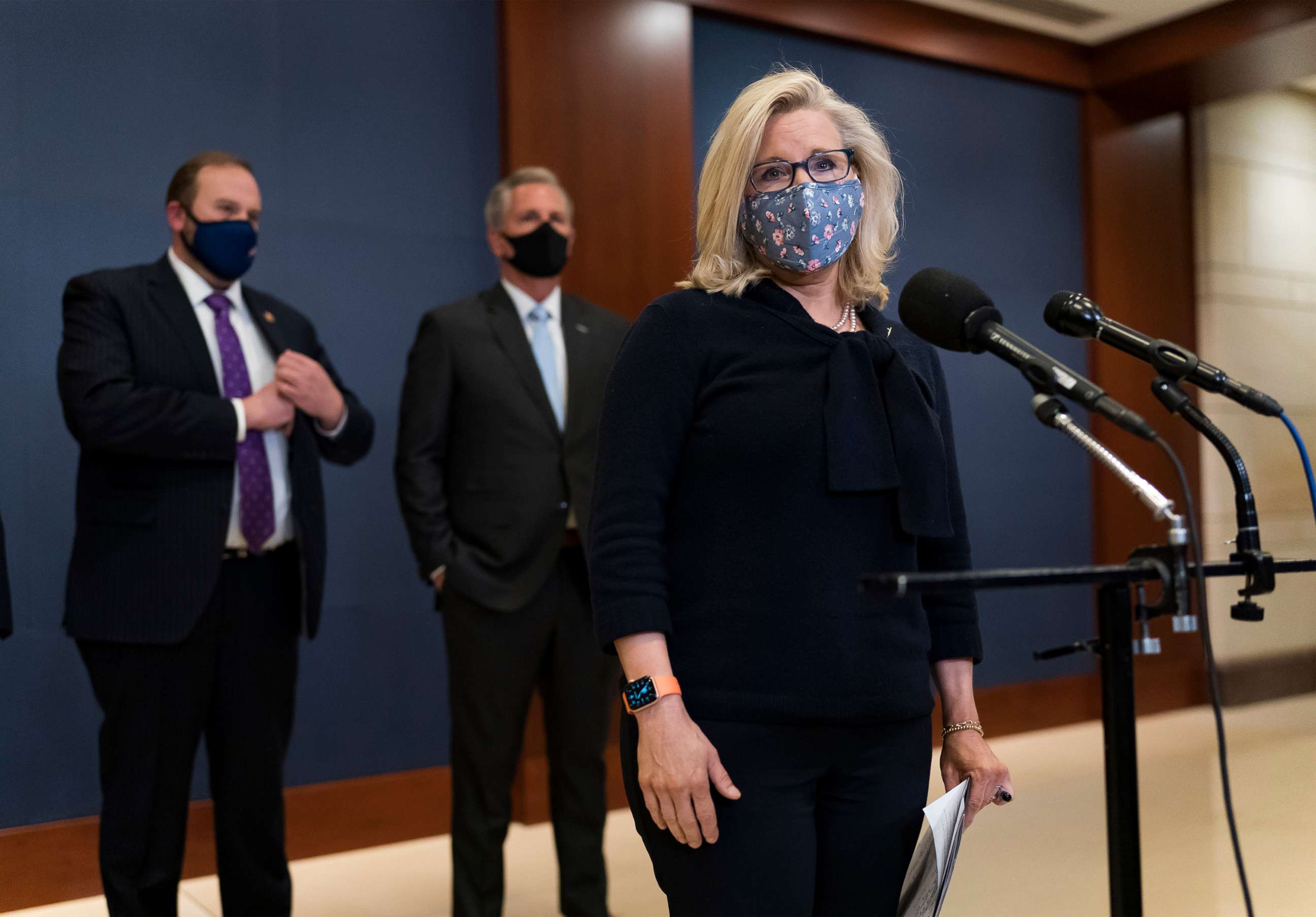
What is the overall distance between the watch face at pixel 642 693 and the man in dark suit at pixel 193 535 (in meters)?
1.47

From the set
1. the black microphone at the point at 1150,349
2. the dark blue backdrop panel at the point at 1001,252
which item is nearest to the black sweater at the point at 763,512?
the black microphone at the point at 1150,349

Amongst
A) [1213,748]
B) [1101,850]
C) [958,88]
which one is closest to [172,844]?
[1101,850]

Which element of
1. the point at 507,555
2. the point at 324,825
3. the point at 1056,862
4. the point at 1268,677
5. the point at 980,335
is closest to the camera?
the point at 980,335

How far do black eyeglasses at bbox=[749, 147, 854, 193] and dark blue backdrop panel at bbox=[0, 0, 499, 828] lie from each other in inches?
97.2

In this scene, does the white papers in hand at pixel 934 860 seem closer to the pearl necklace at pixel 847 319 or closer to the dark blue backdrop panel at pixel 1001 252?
the pearl necklace at pixel 847 319

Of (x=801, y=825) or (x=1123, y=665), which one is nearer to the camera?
(x=1123, y=665)

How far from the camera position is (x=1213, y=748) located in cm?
493

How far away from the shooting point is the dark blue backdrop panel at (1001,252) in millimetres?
5191

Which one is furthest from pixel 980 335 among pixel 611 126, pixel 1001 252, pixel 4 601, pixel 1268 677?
pixel 1268 677

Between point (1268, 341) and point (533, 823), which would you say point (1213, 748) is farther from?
point (533, 823)

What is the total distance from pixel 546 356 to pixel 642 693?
190 cm

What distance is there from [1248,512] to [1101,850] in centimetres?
258

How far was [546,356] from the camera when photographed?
10.3ft

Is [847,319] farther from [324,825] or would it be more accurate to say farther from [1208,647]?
[324,825]
